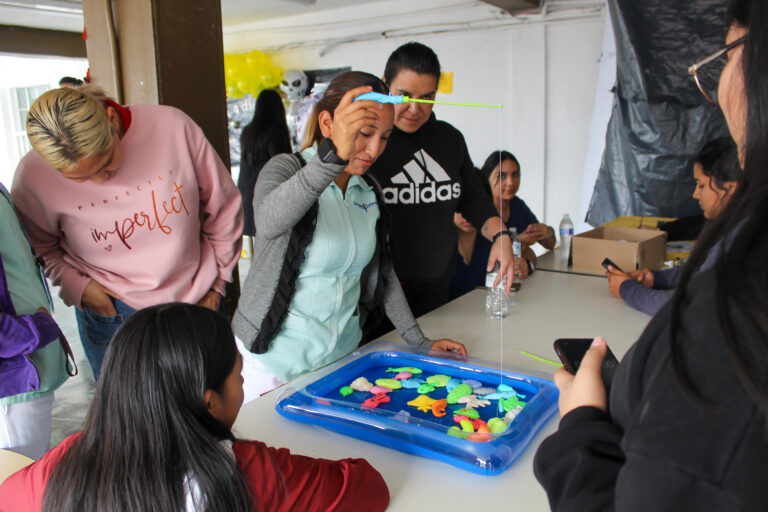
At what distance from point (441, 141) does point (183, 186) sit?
0.96m

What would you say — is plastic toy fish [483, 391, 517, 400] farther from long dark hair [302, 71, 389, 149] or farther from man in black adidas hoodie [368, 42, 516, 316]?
long dark hair [302, 71, 389, 149]

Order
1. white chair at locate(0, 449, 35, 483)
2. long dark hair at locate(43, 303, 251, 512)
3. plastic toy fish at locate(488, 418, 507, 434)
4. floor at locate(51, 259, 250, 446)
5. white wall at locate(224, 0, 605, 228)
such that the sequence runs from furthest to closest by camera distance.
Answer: white wall at locate(224, 0, 605, 228) → floor at locate(51, 259, 250, 446) → plastic toy fish at locate(488, 418, 507, 434) → white chair at locate(0, 449, 35, 483) → long dark hair at locate(43, 303, 251, 512)

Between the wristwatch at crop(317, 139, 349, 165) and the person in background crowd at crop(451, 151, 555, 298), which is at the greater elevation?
the wristwatch at crop(317, 139, 349, 165)

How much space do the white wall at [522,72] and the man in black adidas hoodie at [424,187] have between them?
9.60ft

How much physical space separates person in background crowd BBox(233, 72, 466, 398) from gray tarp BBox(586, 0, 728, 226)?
99.5 inches

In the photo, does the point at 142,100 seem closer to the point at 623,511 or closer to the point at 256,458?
the point at 256,458

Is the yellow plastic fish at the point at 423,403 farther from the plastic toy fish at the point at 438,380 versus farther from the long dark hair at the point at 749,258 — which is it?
the long dark hair at the point at 749,258

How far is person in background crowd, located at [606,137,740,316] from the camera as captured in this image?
6.66 ft

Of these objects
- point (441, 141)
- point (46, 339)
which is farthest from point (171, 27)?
point (46, 339)

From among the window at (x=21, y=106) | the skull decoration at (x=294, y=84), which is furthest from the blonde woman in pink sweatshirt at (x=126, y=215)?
the window at (x=21, y=106)

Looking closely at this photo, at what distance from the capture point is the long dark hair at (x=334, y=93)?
152 centimetres

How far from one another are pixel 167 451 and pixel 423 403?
62 centimetres

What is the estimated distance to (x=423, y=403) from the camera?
4.22ft

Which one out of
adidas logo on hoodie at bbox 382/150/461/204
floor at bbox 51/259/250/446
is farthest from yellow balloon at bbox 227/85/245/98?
adidas logo on hoodie at bbox 382/150/461/204
